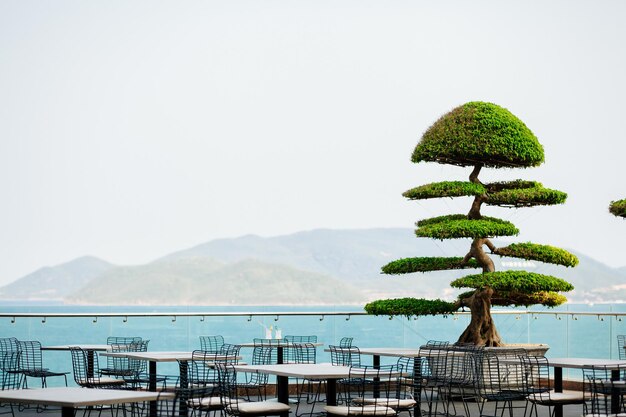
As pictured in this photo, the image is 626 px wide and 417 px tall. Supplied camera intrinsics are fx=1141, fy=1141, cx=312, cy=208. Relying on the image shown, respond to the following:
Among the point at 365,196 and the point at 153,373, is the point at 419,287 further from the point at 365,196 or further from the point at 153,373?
the point at 153,373

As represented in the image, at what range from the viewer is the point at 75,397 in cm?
718

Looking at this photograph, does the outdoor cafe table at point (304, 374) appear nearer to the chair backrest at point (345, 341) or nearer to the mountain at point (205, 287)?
the chair backrest at point (345, 341)

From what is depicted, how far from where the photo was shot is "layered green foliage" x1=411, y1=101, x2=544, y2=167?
13680 millimetres

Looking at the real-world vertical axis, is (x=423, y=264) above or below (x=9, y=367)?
above

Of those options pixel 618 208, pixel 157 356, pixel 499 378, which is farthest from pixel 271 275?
pixel 499 378

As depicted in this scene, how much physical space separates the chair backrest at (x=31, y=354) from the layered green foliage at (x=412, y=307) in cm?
413

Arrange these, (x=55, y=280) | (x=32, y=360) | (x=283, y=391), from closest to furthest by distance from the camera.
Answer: (x=283, y=391), (x=32, y=360), (x=55, y=280)

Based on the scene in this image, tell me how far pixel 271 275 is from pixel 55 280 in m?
18.1

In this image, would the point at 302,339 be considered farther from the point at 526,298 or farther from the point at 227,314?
the point at 526,298

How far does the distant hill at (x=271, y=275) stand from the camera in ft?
291

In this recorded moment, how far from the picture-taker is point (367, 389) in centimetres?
1544

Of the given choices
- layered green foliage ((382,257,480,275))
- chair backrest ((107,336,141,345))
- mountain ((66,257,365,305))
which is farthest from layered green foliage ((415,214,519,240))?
mountain ((66,257,365,305))

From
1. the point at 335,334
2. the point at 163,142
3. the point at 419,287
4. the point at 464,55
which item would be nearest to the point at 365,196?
the point at 419,287

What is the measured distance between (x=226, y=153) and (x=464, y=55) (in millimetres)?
23027
